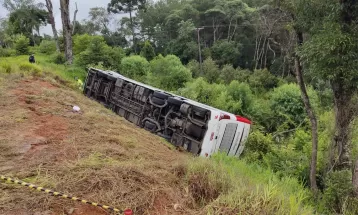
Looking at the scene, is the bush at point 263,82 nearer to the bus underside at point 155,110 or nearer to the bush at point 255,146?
the bus underside at point 155,110

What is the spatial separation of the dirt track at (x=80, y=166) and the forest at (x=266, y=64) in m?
2.65

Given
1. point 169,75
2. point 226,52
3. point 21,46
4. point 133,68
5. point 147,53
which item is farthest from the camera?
point 226,52

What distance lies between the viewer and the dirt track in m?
3.20

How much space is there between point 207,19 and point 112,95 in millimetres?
27971

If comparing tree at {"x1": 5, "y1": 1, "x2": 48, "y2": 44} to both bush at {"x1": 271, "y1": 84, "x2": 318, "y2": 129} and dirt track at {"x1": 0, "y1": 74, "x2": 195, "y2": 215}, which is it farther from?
dirt track at {"x1": 0, "y1": 74, "x2": 195, "y2": 215}

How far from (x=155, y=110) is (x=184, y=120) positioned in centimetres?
126

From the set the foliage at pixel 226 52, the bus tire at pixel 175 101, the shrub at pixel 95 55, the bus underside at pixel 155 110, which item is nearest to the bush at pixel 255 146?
the bus underside at pixel 155 110

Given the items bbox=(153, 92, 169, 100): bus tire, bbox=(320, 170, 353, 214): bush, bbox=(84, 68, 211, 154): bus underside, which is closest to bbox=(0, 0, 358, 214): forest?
bbox=(320, 170, 353, 214): bush

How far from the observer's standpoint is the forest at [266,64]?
470cm

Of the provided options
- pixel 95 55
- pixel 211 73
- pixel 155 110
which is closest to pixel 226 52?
pixel 211 73

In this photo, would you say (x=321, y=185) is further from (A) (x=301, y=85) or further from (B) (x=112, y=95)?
(B) (x=112, y=95)

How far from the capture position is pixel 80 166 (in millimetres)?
3844

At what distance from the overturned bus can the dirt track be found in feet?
3.21

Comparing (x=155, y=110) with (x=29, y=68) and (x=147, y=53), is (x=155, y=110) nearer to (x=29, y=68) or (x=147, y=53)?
(x=29, y=68)
